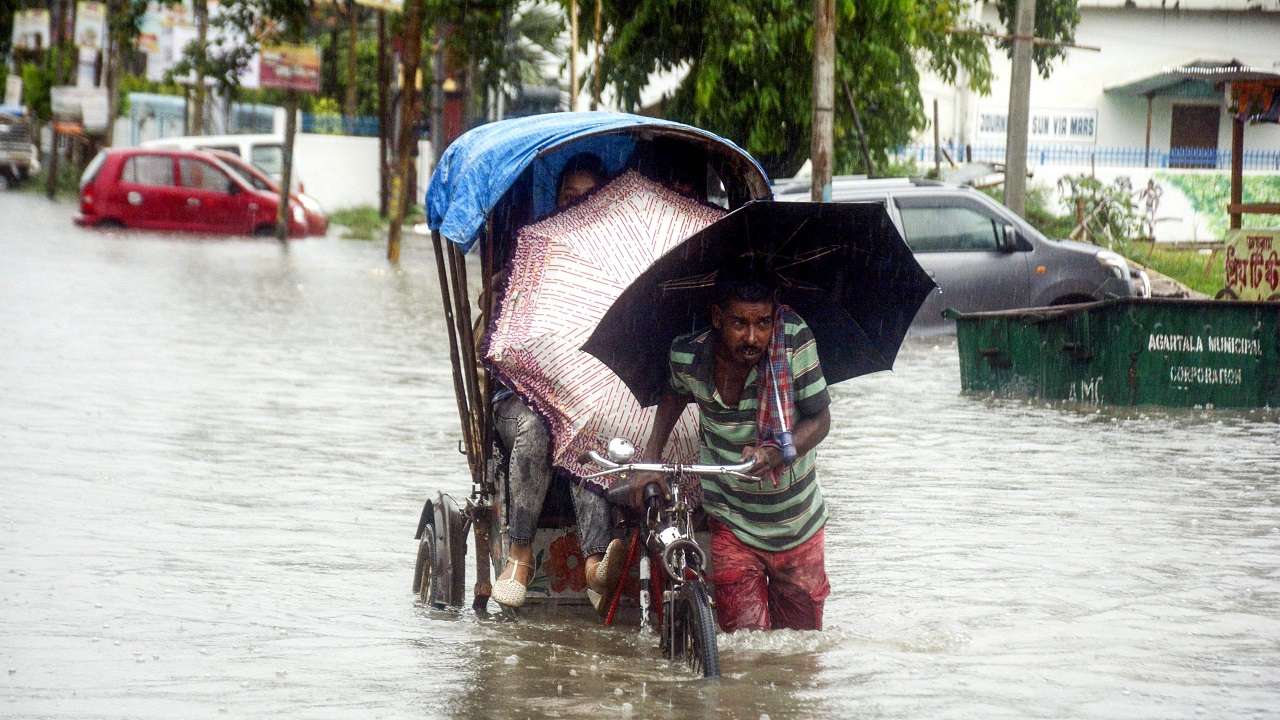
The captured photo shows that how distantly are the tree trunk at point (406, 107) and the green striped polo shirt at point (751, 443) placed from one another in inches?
831

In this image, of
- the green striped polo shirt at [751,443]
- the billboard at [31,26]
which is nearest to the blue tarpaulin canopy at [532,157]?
the green striped polo shirt at [751,443]

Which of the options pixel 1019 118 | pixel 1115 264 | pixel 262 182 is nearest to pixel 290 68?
pixel 262 182

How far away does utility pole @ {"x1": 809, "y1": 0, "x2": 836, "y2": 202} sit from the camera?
15.8 m

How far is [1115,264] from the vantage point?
17219 millimetres

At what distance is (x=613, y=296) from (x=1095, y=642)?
203 cm

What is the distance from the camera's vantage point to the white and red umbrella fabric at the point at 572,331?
6.12 meters

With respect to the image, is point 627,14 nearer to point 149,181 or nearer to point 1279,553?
point 149,181

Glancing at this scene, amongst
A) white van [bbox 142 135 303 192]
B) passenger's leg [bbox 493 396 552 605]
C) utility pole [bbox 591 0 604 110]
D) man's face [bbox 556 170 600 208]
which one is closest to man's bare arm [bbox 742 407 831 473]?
passenger's leg [bbox 493 396 552 605]

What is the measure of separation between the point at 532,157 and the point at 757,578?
150cm

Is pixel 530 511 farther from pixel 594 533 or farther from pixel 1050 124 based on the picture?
pixel 1050 124

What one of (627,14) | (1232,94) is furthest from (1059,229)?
(1232,94)

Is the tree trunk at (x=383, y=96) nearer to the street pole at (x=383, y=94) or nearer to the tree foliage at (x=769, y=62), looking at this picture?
the street pole at (x=383, y=94)

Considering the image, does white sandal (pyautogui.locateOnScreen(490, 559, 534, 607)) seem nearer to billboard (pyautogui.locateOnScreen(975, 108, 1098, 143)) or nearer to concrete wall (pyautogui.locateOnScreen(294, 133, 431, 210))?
billboard (pyautogui.locateOnScreen(975, 108, 1098, 143))

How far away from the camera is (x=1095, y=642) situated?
6.57m
